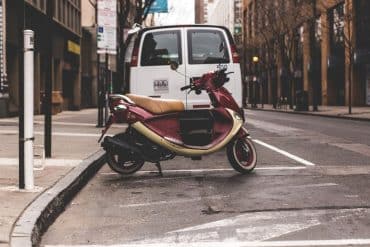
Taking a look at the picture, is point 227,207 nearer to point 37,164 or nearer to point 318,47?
point 37,164

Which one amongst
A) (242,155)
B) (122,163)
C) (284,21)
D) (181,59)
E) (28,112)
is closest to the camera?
(28,112)

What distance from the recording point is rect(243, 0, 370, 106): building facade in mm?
41125

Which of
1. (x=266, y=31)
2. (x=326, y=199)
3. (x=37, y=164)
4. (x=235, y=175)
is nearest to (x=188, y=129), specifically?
(x=235, y=175)

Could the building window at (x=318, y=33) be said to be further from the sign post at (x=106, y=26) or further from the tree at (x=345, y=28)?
the sign post at (x=106, y=26)

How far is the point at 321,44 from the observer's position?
52062 millimetres

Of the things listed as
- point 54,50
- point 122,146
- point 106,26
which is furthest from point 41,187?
point 54,50

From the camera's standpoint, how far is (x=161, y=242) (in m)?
5.18

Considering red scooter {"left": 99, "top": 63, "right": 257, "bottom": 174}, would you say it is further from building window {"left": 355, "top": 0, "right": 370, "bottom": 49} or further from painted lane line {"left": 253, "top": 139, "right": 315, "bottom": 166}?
building window {"left": 355, "top": 0, "right": 370, "bottom": 49}

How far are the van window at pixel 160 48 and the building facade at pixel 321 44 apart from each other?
22.4 metres

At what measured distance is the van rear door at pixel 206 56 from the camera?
12508mm

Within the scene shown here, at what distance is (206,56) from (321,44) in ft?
135

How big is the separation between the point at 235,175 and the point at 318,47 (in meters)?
46.3

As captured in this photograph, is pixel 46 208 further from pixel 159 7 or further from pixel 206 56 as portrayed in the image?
pixel 159 7

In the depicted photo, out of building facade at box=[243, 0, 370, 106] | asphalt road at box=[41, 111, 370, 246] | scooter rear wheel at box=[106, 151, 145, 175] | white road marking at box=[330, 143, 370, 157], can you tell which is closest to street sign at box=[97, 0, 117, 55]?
white road marking at box=[330, 143, 370, 157]
